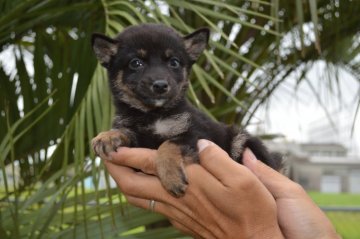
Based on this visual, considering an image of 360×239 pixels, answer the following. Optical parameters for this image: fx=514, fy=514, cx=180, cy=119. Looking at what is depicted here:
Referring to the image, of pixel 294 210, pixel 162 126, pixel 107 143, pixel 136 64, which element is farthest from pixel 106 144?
pixel 294 210

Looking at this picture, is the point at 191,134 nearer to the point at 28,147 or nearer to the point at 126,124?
the point at 126,124

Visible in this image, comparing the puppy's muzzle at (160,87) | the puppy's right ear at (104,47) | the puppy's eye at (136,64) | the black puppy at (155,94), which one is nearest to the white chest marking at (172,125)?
the black puppy at (155,94)

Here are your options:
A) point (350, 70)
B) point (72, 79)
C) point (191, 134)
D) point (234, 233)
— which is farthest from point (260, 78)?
point (234, 233)

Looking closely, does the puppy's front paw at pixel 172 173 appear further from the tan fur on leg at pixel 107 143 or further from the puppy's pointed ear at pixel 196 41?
the puppy's pointed ear at pixel 196 41

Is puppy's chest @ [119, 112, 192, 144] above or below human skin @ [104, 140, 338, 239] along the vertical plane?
above

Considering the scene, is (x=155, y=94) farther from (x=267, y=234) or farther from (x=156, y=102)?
(x=267, y=234)

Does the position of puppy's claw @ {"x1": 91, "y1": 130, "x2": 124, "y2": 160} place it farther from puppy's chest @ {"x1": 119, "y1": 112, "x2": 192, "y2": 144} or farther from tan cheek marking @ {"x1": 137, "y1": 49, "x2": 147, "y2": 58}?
tan cheek marking @ {"x1": 137, "y1": 49, "x2": 147, "y2": 58}

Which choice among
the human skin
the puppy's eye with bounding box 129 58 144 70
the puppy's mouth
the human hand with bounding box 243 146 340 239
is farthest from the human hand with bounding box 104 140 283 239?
the puppy's eye with bounding box 129 58 144 70
